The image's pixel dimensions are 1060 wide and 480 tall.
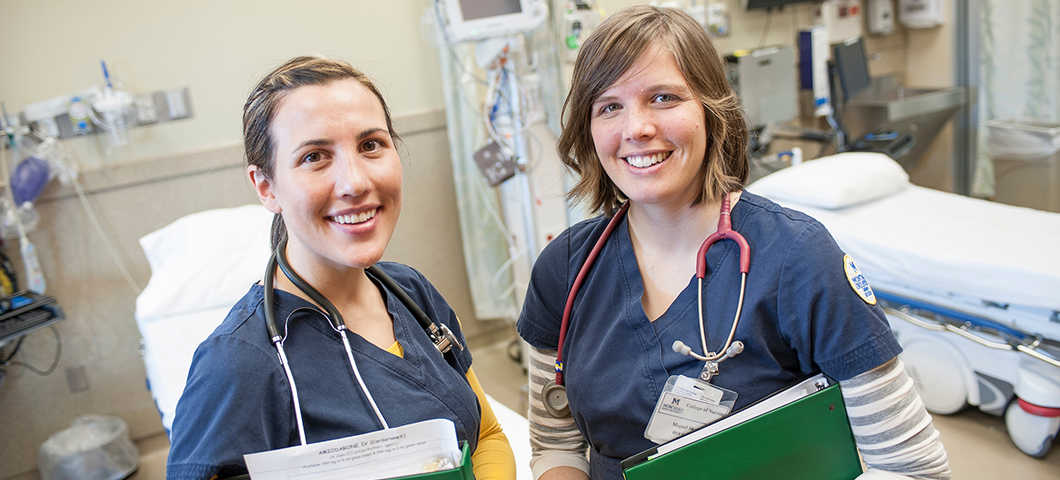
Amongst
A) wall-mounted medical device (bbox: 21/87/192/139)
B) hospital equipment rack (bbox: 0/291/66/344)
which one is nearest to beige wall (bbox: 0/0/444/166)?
wall-mounted medical device (bbox: 21/87/192/139)

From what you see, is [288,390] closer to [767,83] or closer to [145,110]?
[145,110]

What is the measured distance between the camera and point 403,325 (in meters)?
1.13

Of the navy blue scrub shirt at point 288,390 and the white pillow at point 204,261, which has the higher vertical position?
the navy blue scrub shirt at point 288,390

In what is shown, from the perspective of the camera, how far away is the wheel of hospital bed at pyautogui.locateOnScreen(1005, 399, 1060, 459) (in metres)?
2.05

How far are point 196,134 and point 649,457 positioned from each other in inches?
101

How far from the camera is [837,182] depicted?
8.36ft

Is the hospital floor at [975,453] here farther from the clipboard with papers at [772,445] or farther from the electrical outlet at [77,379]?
the clipboard with papers at [772,445]

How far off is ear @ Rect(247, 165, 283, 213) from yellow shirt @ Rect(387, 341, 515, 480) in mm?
280

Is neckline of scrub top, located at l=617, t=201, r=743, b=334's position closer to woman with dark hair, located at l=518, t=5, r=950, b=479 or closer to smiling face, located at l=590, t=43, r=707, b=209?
woman with dark hair, located at l=518, t=5, r=950, b=479

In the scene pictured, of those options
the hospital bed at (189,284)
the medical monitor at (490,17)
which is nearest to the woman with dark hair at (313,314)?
the hospital bed at (189,284)

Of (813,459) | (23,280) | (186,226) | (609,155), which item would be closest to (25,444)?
(23,280)

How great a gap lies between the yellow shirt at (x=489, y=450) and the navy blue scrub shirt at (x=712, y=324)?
137 mm

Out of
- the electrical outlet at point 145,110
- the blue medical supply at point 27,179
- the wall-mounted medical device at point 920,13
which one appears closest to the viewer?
the blue medical supply at point 27,179

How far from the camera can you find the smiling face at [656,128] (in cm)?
107
